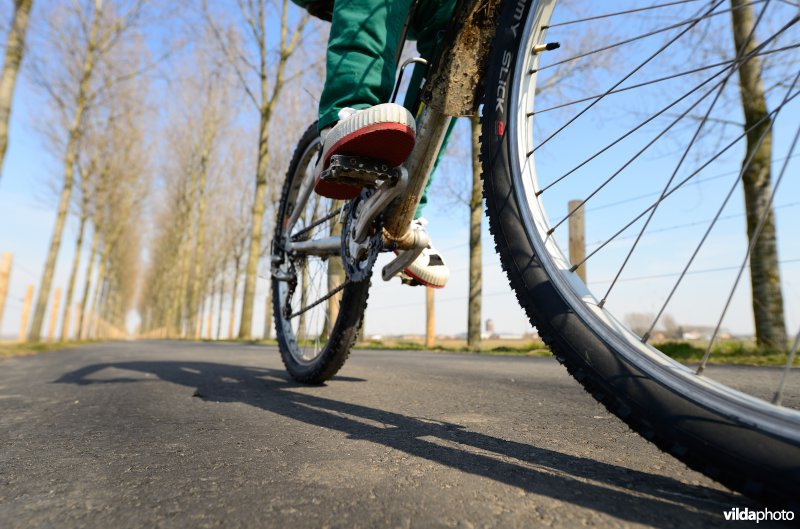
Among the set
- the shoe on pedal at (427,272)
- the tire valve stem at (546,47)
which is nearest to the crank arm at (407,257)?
the shoe on pedal at (427,272)

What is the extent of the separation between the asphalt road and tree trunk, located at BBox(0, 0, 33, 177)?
6572 millimetres

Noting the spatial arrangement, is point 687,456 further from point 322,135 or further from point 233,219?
point 233,219

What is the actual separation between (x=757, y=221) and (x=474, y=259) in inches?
184

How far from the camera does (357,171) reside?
4.90ft

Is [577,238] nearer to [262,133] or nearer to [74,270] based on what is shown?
[262,133]

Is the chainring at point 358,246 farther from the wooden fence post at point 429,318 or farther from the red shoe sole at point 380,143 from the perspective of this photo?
the wooden fence post at point 429,318

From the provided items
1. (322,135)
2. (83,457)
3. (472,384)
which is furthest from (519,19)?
(472,384)

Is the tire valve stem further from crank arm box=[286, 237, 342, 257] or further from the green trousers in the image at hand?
crank arm box=[286, 237, 342, 257]

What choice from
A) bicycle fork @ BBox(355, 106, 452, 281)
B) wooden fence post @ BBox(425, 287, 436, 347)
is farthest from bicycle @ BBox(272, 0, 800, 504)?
wooden fence post @ BBox(425, 287, 436, 347)

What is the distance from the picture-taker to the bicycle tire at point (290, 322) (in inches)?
79.3

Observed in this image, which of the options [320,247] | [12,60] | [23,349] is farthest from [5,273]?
[320,247]

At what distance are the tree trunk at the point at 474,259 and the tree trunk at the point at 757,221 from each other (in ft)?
12.9

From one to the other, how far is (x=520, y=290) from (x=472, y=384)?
140 cm

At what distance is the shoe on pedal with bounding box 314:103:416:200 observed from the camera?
1.41 metres
